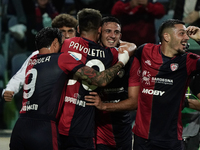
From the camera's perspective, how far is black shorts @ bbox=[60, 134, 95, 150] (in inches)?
125

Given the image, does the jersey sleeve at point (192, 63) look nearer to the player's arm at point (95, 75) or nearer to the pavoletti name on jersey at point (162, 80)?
the pavoletti name on jersey at point (162, 80)

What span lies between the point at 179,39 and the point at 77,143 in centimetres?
159

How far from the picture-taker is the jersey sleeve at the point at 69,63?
10.00ft

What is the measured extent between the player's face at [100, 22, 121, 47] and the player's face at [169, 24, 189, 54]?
72 cm

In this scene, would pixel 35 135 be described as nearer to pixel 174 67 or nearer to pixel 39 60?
pixel 39 60

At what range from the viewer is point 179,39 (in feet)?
10.9

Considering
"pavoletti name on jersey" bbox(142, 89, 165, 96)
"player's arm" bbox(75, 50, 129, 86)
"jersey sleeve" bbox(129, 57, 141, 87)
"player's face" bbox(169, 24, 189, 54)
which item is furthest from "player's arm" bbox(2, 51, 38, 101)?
"player's face" bbox(169, 24, 189, 54)

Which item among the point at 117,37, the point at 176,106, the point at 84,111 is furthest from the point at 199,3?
the point at 84,111

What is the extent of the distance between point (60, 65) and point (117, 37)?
3.28 ft

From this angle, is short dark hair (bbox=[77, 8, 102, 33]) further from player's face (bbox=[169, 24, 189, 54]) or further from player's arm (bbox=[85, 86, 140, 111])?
player's face (bbox=[169, 24, 189, 54])

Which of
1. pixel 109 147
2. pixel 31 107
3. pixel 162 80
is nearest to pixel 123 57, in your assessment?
pixel 162 80

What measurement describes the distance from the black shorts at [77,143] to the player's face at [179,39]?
1.36 m

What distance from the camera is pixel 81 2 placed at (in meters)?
6.95

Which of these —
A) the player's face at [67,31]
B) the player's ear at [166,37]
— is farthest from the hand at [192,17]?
the player's ear at [166,37]
